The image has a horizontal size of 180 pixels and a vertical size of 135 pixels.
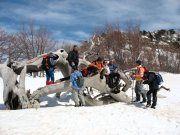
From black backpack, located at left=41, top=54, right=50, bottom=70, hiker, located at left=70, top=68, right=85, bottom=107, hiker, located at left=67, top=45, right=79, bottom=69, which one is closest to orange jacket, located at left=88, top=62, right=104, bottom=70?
hiker, located at left=67, top=45, right=79, bottom=69

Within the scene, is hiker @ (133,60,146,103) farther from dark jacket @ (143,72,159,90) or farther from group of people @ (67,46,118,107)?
group of people @ (67,46,118,107)

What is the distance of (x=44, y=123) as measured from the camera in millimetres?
12344

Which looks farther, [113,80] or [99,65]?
[99,65]

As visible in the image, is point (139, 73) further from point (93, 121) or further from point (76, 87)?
point (93, 121)

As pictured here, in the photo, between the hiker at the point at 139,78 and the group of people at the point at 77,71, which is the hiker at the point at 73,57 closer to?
the group of people at the point at 77,71

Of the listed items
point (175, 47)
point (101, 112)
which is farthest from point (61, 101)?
point (175, 47)

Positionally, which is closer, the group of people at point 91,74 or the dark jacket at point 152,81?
the dark jacket at point 152,81

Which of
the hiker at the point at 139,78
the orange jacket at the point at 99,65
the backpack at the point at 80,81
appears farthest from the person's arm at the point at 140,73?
the backpack at the point at 80,81

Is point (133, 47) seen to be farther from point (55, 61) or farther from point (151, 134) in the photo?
point (151, 134)

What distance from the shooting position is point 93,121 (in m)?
12.8

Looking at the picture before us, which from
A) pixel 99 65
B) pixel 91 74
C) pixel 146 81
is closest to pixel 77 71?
pixel 91 74

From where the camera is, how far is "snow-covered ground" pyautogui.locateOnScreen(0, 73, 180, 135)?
37.9ft

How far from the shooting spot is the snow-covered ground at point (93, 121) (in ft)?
37.9

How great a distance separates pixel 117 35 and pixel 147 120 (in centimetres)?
2876
